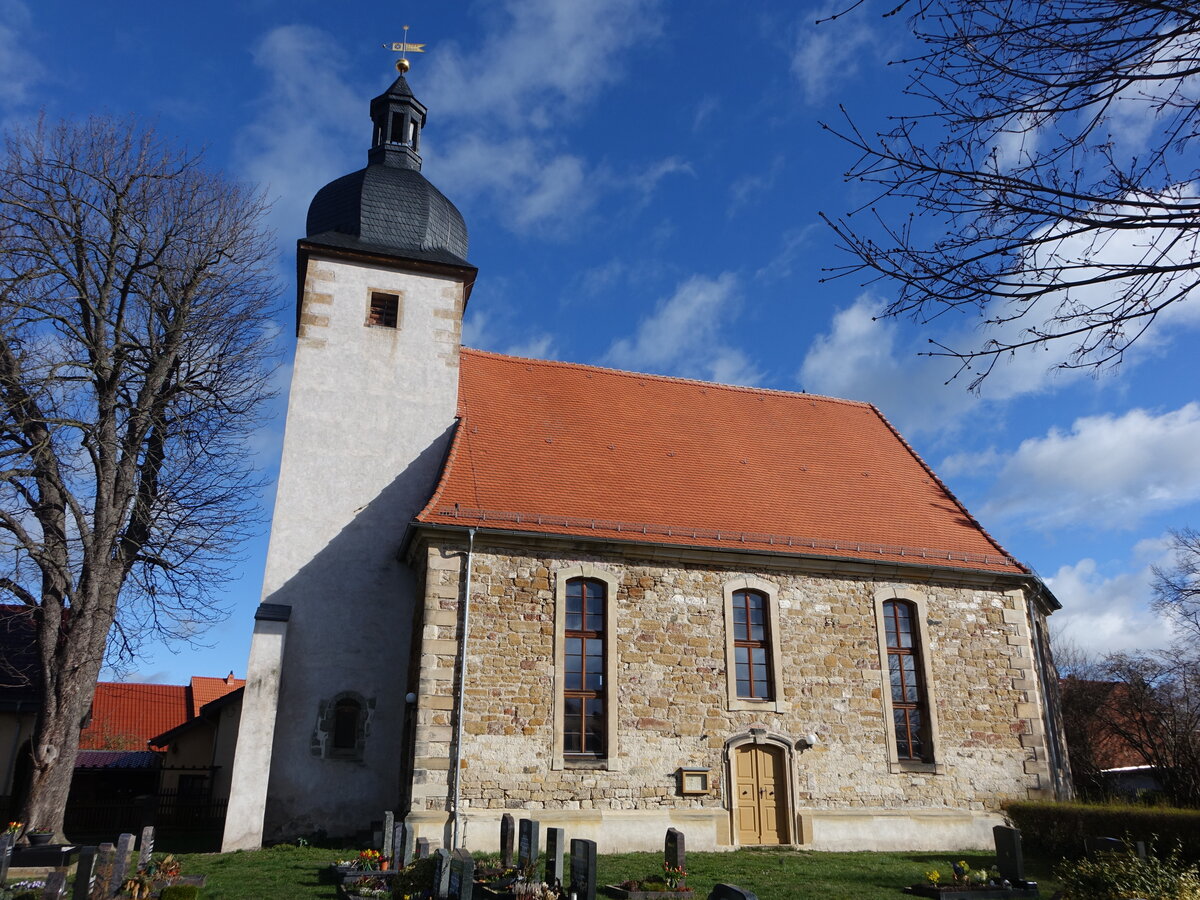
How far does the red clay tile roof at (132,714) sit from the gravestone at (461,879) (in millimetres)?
25576

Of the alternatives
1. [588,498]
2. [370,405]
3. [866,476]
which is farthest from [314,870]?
[866,476]

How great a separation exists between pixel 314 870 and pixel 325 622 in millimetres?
4372

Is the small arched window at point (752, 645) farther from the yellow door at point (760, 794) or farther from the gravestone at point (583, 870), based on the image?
the gravestone at point (583, 870)

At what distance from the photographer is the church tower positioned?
1365cm

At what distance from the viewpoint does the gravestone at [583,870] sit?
8.32 m

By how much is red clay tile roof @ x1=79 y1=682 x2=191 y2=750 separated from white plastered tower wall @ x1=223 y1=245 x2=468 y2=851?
19.6m

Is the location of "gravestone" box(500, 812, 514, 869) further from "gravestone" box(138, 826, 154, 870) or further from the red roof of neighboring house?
the red roof of neighboring house

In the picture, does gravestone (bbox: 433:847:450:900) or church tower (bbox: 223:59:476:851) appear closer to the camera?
gravestone (bbox: 433:847:450:900)

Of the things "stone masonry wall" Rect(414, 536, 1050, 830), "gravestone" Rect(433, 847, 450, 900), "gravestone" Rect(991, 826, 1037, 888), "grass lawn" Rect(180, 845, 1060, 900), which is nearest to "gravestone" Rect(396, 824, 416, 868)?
"grass lawn" Rect(180, 845, 1060, 900)

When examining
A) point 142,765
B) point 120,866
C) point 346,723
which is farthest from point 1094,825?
point 142,765

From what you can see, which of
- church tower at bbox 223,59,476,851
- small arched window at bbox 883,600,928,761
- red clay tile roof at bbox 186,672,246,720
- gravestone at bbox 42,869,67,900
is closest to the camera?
gravestone at bbox 42,869,67,900

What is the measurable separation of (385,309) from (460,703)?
803 centimetres

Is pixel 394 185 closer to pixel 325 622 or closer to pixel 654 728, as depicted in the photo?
pixel 325 622

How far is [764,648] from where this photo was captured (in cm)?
1455
